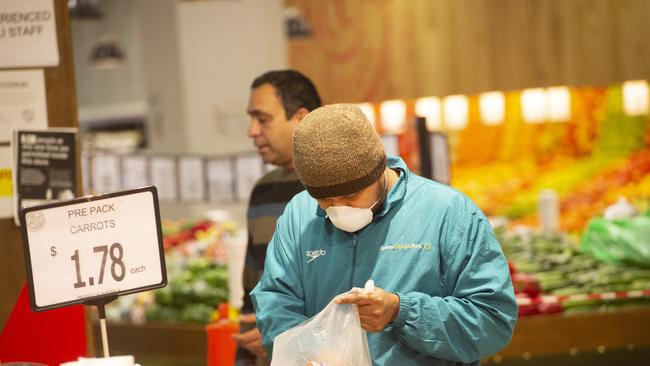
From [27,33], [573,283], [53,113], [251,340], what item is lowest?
[573,283]

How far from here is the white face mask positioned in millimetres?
2484

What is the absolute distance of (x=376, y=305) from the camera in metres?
2.35

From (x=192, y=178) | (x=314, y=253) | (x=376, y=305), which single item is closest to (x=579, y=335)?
(x=314, y=253)

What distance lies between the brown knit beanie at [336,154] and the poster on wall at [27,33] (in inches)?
68.9

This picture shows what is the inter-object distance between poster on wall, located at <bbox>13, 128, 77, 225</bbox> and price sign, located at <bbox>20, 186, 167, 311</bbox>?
101 cm

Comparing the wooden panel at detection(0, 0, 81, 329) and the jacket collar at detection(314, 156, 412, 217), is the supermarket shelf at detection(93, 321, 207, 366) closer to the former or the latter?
the wooden panel at detection(0, 0, 81, 329)

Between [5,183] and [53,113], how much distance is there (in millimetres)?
342

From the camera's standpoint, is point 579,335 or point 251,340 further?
point 579,335

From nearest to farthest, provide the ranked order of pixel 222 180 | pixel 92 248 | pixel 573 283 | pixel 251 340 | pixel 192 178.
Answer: pixel 92 248 < pixel 251 340 < pixel 573 283 < pixel 222 180 < pixel 192 178

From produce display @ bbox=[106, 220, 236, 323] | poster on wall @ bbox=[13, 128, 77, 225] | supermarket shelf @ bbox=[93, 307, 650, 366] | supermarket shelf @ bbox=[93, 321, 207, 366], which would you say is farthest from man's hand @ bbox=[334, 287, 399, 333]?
supermarket shelf @ bbox=[93, 321, 207, 366]

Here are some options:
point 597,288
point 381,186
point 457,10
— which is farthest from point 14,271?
point 457,10

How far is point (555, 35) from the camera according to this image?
1117 cm

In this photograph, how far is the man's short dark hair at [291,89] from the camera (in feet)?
11.7

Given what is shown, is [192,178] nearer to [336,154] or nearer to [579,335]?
[579,335]
